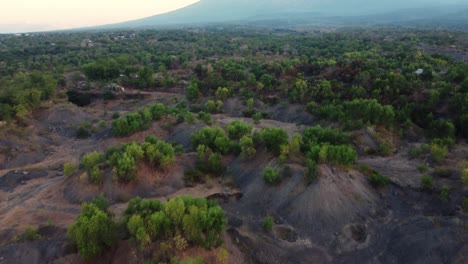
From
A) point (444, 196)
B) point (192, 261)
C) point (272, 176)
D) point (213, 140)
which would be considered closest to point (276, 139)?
point (272, 176)

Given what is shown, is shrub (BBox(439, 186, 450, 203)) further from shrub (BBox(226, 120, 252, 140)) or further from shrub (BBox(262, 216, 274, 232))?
shrub (BBox(226, 120, 252, 140))

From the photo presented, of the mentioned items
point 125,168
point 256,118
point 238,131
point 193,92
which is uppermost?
point 125,168

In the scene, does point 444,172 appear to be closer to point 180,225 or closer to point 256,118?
point 180,225

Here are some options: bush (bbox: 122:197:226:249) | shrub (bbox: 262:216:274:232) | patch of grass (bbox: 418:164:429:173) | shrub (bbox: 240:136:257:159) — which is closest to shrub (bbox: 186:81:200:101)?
shrub (bbox: 240:136:257:159)

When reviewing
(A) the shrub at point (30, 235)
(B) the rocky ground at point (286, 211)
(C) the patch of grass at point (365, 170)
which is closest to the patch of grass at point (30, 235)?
(A) the shrub at point (30, 235)

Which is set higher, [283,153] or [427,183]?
[283,153]

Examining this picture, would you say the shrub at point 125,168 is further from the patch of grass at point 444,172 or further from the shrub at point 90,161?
the patch of grass at point 444,172

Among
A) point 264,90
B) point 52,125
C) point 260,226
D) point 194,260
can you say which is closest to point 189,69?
point 264,90

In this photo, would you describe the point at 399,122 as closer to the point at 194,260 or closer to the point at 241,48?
the point at 194,260
